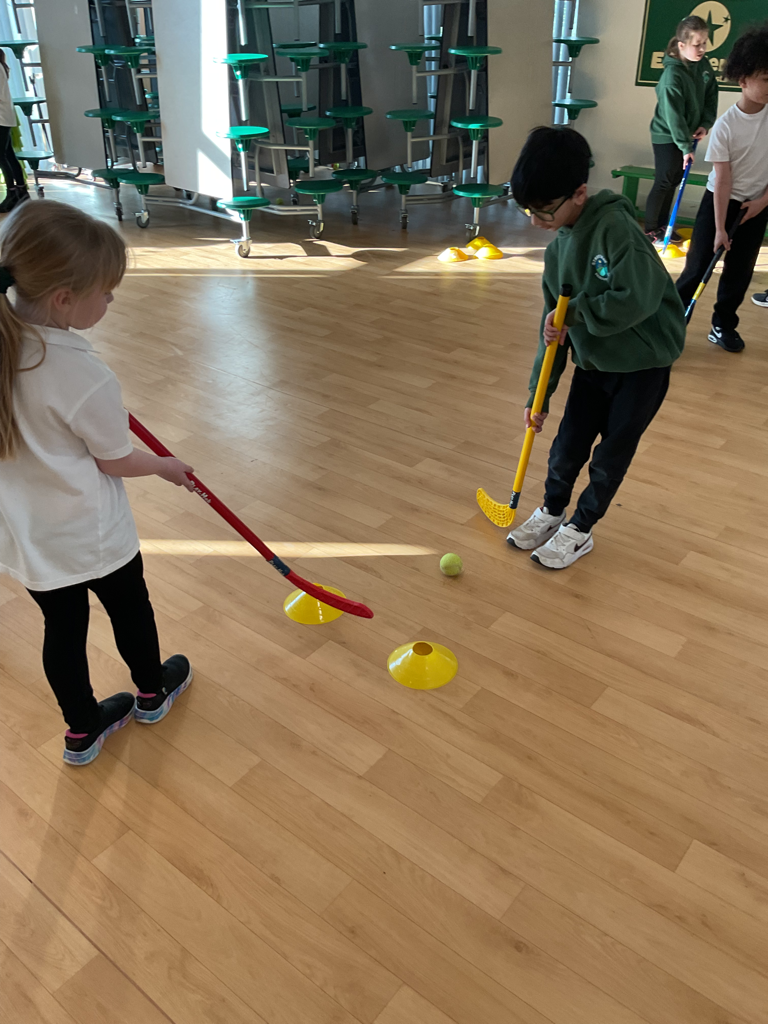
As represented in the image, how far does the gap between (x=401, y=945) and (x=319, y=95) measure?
525 cm

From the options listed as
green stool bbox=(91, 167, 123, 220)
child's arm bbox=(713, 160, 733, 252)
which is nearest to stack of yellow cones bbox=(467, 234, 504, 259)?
child's arm bbox=(713, 160, 733, 252)

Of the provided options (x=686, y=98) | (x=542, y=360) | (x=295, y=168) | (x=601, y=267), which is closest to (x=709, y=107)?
(x=686, y=98)

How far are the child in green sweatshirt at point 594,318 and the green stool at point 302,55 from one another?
327 centimetres

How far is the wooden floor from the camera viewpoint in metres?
1.34

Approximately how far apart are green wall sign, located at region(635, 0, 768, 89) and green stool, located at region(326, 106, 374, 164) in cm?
174

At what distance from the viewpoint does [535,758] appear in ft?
5.57

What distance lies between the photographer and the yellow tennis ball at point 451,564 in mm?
2188

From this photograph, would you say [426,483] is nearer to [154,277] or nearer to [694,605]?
[694,605]

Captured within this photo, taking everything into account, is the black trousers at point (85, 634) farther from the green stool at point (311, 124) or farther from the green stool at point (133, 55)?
the green stool at point (133, 55)

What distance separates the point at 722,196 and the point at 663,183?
1.80 meters

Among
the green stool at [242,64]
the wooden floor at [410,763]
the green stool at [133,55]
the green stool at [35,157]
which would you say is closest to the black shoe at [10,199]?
the green stool at [35,157]

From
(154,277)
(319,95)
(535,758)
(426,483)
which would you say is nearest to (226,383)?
(426,483)

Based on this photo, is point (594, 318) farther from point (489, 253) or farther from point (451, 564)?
point (489, 253)

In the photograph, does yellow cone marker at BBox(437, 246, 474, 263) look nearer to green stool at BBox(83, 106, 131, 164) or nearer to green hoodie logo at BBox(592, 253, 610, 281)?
green stool at BBox(83, 106, 131, 164)
